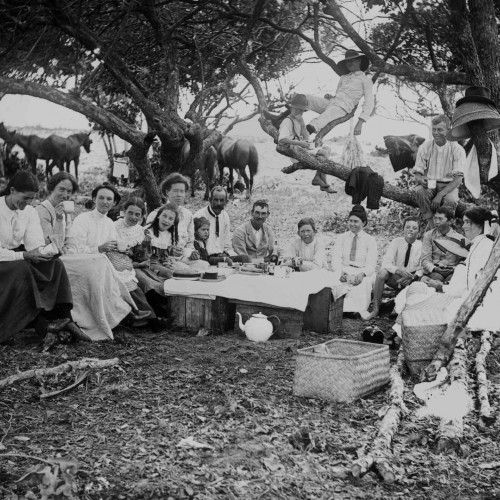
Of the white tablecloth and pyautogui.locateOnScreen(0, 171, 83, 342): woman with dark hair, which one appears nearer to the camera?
pyautogui.locateOnScreen(0, 171, 83, 342): woman with dark hair

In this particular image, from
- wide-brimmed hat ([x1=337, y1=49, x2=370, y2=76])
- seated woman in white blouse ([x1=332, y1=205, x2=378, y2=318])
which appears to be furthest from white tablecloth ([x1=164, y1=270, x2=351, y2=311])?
wide-brimmed hat ([x1=337, y1=49, x2=370, y2=76])

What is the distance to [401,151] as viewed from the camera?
38.4 ft

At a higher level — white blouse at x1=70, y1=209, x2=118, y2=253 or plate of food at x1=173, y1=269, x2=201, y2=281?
white blouse at x1=70, y1=209, x2=118, y2=253

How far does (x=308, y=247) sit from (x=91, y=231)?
2157 mm

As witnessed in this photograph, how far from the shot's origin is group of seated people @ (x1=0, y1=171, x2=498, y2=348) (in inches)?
217

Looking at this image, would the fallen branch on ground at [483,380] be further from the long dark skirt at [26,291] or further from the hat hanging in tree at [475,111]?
the long dark skirt at [26,291]

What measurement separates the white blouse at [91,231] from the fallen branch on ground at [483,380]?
3.15 metres

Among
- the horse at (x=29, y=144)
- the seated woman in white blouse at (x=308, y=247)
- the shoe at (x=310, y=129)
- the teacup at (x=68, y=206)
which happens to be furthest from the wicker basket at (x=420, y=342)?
the horse at (x=29, y=144)

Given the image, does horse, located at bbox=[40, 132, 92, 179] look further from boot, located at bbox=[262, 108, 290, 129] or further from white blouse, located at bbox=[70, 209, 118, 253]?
white blouse, located at bbox=[70, 209, 118, 253]

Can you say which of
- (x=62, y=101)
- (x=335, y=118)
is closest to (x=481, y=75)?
(x=335, y=118)

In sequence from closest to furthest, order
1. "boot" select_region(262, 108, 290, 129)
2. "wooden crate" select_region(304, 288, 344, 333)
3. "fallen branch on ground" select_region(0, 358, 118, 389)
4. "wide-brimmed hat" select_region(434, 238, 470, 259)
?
"fallen branch on ground" select_region(0, 358, 118, 389) → "wooden crate" select_region(304, 288, 344, 333) → "wide-brimmed hat" select_region(434, 238, 470, 259) → "boot" select_region(262, 108, 290, 129)

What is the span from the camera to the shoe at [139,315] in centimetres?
615

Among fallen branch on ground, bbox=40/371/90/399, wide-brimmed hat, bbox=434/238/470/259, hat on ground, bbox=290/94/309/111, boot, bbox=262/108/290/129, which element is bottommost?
fallen branch on ground, bbox=40/371/90/399

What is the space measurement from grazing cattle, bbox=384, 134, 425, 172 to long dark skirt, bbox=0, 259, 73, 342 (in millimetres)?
6855
